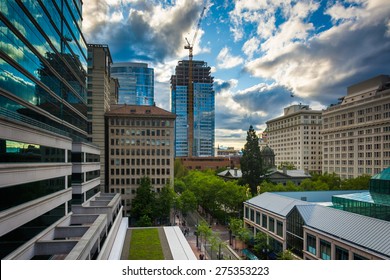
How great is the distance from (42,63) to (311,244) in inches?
959

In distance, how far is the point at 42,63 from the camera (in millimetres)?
18562

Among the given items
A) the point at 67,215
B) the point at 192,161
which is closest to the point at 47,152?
the point at 67,215

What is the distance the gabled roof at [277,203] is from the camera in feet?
91.4

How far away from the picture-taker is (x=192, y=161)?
9131 cm

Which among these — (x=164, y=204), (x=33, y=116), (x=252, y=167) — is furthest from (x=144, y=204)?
(x=33, y=116)

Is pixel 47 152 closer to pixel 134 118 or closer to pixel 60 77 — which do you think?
pixel 60 77

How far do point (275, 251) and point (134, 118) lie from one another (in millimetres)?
34975

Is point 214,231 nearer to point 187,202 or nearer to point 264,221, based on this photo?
point 187,202

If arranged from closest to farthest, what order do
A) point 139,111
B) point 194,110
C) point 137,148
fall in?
point 137,148, point 139,111, point 194,110

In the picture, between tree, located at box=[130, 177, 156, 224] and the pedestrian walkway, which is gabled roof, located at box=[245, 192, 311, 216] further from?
tree, located at box=[130, 177, 156, 224]

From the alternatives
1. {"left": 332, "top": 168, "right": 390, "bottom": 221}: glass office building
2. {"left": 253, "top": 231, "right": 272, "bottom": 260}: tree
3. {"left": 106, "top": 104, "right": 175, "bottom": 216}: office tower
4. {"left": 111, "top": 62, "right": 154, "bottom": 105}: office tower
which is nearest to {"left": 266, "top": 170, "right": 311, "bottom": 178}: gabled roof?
{"left": 106, "top": 104, "right": 175, "bottom": 216}: office tower

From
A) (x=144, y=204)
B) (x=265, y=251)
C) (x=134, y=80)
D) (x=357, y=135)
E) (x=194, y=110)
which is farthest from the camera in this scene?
(x=134, y=80)

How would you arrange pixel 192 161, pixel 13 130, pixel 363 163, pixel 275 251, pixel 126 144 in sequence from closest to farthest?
pixel 13 130
pixel 275 251
pixel 126 144
pixel 363 163
pixel 192 161

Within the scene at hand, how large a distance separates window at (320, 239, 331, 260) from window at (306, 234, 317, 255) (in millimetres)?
804
